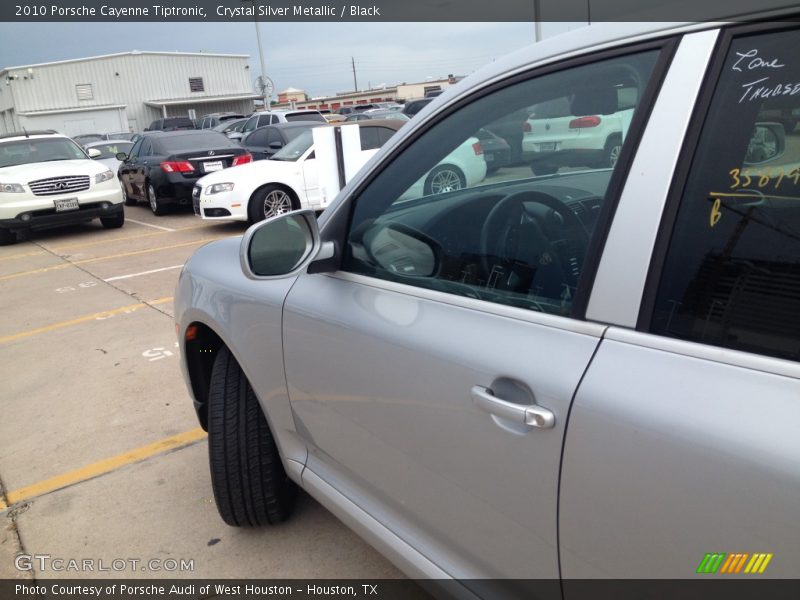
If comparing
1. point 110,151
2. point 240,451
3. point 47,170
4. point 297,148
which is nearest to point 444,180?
point 240,451

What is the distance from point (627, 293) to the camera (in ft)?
4.16

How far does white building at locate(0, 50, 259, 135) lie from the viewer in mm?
44778

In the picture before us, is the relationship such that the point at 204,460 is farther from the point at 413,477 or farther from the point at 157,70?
the point at 157,70

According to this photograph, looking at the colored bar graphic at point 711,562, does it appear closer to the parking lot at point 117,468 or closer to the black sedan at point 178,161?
the parking lot at point 117,468

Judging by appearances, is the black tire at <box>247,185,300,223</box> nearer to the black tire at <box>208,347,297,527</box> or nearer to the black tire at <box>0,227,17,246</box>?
the black tire at <box>0,227,17,246</box>

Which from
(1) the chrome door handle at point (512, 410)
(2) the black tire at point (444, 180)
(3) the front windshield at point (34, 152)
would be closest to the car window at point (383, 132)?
(3) the front windshield at point (34, 152)

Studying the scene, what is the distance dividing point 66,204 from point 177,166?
84.1 inches

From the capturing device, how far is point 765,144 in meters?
1.18

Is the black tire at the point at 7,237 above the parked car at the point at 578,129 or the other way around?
the other way around

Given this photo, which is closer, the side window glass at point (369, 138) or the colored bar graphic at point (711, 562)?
the colored bar graphic at point (711, 562)

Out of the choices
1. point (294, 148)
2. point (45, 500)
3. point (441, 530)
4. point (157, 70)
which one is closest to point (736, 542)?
point (441, 530)

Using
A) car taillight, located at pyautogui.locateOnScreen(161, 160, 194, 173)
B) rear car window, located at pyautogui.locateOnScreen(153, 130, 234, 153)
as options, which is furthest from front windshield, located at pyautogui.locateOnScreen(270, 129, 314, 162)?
car taillight, located at pyautogui.locateOnScreen(161, 160, 194, 173)

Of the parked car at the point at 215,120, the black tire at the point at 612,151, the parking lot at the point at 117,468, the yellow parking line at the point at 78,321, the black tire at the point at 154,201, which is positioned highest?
the parked car at the point at 215,120

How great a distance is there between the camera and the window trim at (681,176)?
1.22m
